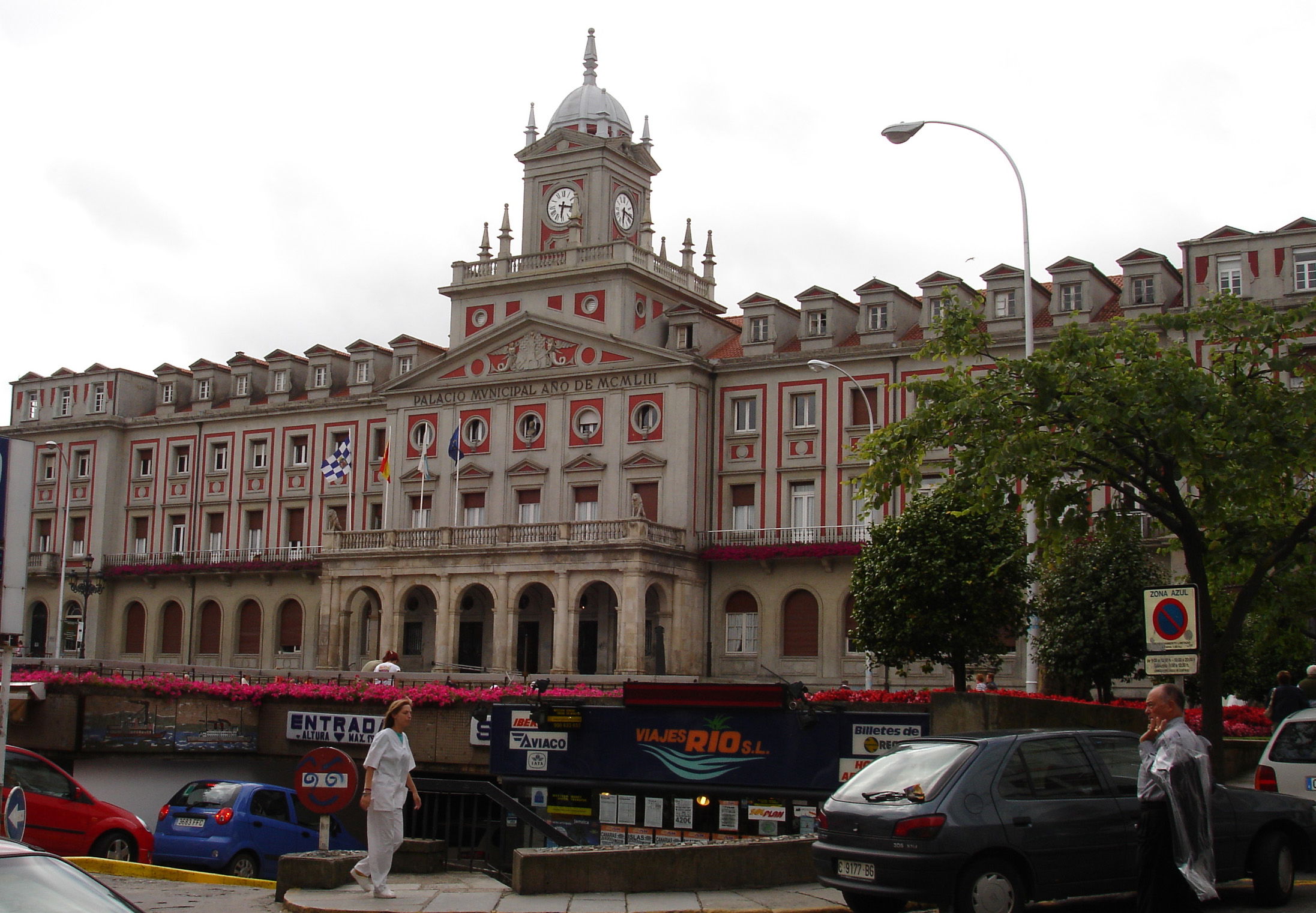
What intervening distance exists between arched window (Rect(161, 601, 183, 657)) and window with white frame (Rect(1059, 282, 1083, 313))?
1554 inches

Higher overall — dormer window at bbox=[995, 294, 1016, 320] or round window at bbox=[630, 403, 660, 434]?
dormer window at bbox=[995, 294, 1016, 320]

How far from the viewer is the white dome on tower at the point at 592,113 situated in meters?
59.4

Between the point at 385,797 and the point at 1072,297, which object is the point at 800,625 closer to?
the point at 1072,297

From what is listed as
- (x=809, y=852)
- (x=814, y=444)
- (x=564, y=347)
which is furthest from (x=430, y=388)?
(x=809, y=852)

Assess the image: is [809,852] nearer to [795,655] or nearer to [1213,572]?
[1213,572]

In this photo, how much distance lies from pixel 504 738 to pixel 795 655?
3086 cm

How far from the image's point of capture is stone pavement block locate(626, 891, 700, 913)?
13031 millimetres

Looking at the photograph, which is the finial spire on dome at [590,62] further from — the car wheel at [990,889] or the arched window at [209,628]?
the car wheel at [990,889]

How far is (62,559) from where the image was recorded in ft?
213

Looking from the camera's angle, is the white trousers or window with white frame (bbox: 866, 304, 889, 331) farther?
window with white frame (bbox: 866, 304, 889, 331)

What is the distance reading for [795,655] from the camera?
1998 inches

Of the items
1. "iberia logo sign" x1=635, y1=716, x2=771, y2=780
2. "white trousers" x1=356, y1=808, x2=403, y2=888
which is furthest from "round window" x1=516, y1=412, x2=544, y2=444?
"white trousers" x1=356, y1=808, x2=403, y2=888

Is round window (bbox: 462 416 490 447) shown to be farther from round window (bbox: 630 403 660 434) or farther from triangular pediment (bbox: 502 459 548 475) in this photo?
round window (bbox: 630 403 660 434)

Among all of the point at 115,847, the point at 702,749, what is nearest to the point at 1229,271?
the point at 702,749
